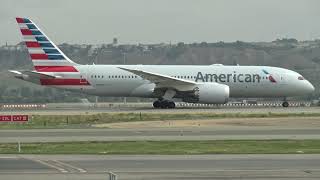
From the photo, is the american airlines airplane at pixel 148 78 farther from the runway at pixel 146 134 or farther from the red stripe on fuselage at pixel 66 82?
the runway at pixel 146 134

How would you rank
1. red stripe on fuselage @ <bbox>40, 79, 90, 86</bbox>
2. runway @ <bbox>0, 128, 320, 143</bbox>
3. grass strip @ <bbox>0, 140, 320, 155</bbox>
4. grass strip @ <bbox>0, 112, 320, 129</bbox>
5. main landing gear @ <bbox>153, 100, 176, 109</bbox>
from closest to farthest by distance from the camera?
1. grass strip @ <bbox>0, 140, 320, 155</bbox>
2. runway @ <bbox>0, 128, 320, 143</bbox>
3. grass strip @ <bbox>0, 112, 320, 129</bbox>
4. red stripe on fuselage @ <bbox>40, 79, 90, 86</bbox>
5. main landing gear @ <bbox>153, 100, 176, 109</bbox>

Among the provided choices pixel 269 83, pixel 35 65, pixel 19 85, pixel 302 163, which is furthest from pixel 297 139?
pixel 19 85

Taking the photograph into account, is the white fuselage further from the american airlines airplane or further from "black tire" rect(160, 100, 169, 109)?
"black tire" rect(160, 100, 169, 109)

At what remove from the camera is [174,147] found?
29.4 m

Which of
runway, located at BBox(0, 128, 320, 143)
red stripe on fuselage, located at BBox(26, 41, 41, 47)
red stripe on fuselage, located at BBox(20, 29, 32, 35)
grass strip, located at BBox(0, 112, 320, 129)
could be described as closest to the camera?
runway, located at BBox(0, 128, 320, 143)

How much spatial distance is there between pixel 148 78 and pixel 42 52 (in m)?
9.98

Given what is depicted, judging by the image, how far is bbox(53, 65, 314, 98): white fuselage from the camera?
63125 millimetres

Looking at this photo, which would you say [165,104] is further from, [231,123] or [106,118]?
[231,123]

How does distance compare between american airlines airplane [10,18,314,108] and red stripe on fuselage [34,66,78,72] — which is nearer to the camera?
american airlines airplane [10,18,314,108]

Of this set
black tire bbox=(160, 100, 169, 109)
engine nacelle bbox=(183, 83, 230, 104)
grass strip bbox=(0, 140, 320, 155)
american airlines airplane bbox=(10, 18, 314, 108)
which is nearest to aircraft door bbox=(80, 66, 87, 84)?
american airlines airplane bbox=(10, 18, 314, 108)

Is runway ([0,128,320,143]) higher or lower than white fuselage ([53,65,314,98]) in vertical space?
lower

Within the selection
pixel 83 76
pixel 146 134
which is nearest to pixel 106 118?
pixel 83 76

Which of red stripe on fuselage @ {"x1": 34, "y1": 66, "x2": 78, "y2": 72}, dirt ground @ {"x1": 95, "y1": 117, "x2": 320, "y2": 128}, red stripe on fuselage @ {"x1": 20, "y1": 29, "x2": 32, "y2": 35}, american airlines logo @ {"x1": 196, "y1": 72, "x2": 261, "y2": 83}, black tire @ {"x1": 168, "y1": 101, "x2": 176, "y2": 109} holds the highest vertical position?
red stripe on fuselage @ {"x1": 20, "y1": 29, "x2": 32, "y2": 35}

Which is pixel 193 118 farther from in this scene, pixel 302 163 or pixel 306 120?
pixel 302 163
